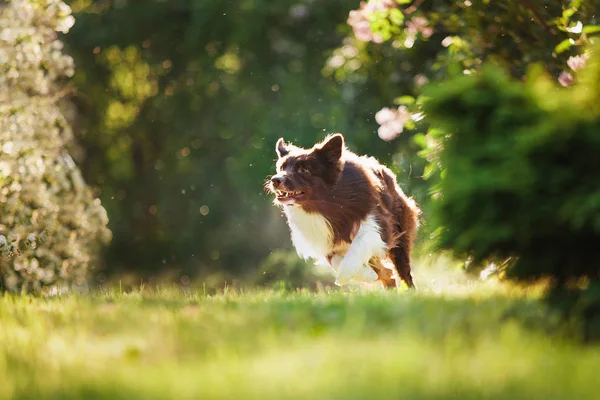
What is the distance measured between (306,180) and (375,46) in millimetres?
3849

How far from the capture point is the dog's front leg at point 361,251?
8.79 metres

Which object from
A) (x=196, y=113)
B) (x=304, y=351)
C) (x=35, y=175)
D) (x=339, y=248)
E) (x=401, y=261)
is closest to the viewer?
(x=304, y=351)

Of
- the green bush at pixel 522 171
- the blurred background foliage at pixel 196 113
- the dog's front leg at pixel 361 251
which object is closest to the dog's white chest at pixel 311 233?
the dog's front leg at pixel 361 251

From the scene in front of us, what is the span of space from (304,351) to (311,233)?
4675 mm

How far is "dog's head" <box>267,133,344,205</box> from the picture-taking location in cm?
899

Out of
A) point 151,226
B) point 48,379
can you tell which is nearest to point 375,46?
point 48,379

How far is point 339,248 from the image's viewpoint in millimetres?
9320

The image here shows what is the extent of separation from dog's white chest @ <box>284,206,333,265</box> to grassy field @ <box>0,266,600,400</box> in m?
2.71

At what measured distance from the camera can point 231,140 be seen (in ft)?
70.0

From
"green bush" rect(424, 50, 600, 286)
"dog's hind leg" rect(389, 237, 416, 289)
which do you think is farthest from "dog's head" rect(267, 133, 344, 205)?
"green bush" rect(424, 50, 600, 286)

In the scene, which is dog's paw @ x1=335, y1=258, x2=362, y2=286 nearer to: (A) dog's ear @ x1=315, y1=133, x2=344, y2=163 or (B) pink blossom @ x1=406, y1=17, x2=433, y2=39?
(A) dog's ear @ x1=315, y1=133, x2=344, y2=163

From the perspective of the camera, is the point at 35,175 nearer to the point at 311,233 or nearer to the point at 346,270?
the point at 311,233

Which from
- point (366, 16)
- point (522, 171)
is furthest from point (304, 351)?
point (366, 16)

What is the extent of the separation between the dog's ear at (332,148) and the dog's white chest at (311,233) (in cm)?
57
